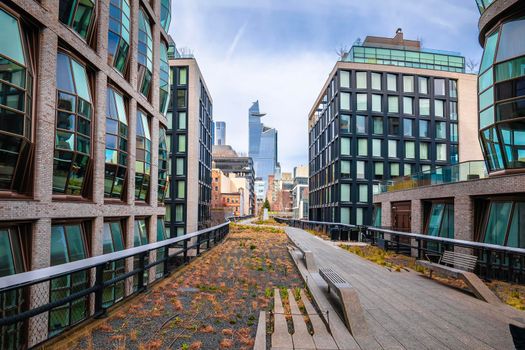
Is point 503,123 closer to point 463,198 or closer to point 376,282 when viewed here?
point 463,198

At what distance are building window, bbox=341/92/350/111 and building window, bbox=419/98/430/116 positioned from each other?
33.6 ft

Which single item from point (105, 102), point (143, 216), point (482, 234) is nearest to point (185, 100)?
point (143, 216)

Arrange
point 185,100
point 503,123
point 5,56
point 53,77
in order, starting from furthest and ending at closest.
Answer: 1. point 185,100
2. point 503,123
3. point 53,77
4. point 5,56

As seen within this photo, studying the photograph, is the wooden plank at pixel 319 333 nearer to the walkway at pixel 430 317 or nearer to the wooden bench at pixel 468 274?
the walkway at pixel 430 317

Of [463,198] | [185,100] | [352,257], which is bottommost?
[352,257]

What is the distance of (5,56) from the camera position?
8953 mm

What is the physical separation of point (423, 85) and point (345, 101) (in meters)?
11.4

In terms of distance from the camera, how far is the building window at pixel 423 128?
156 feet

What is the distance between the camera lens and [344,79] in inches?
1781

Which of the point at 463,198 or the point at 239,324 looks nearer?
the point at 239,324

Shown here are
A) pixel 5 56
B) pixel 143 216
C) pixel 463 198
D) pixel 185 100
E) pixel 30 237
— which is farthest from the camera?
pixel 185 100

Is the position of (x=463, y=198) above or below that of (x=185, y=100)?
below

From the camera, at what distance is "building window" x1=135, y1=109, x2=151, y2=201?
18.6 meters

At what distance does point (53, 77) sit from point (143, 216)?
10.1 meters
